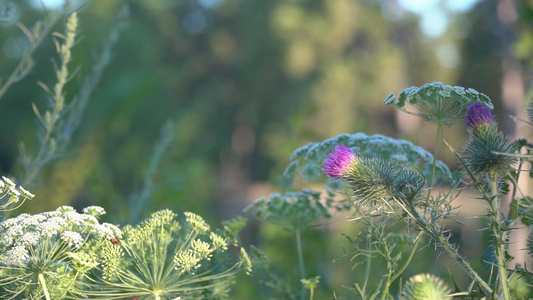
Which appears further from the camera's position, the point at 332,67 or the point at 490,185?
the point at 332,67

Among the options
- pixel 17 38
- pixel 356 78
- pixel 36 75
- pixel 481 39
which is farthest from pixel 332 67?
pixel 17 38

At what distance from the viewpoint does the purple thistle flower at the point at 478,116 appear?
1.97 m

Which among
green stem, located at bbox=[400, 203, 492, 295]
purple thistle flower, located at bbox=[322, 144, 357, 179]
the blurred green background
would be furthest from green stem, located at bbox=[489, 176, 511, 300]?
the blurred green background

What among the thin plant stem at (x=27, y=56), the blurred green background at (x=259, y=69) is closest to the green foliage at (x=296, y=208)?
the thin plant stem at (x=27, y=56)

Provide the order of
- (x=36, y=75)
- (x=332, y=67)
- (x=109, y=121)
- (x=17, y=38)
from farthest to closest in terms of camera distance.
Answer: (x=332, y=67), (x=36, y=75), (x=109, y=121), (x=17, y=38)

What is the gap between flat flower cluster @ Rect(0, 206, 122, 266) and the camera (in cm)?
166

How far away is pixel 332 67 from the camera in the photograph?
37344mm

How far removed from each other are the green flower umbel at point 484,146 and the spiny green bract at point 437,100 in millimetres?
45

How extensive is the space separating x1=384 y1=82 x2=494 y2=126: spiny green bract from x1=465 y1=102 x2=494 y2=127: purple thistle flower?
2 cm

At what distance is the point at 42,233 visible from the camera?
166 centimetres

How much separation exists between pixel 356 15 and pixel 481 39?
31.8ft

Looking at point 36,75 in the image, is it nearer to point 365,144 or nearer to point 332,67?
point 332,67

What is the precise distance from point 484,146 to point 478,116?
14 cm

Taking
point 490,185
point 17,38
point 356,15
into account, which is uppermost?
Answer: point 356,15
